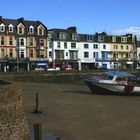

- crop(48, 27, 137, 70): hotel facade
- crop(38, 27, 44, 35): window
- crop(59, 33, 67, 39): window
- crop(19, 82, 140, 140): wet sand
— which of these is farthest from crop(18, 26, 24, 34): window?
crop(19, 82, 140, 140): wet sand

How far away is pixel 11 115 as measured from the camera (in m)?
15.9

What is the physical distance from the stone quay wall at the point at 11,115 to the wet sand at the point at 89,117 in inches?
225

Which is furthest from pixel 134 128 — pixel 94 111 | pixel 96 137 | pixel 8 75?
pixel 8 75

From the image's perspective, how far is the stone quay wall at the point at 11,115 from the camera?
50.1ft

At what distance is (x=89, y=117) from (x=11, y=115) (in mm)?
12992

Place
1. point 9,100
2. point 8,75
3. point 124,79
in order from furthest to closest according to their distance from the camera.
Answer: point 8,75 → point 124,79 → point 9,100

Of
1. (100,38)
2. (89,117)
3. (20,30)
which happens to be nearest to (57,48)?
(20,30)

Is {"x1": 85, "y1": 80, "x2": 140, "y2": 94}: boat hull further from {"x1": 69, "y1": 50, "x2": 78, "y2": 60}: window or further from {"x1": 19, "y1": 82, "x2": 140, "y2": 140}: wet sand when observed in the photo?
{"x1": 69, "y1": 50, "x2": 78, "y2": 60}: window

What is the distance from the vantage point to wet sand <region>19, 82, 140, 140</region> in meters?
23.3

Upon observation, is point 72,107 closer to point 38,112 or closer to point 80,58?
point 38,112

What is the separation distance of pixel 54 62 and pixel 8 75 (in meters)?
37.6

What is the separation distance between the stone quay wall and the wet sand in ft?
18.8

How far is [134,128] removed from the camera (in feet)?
81.1

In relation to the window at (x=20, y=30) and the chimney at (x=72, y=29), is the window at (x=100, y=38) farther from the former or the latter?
the window at (x=20, y=30)
